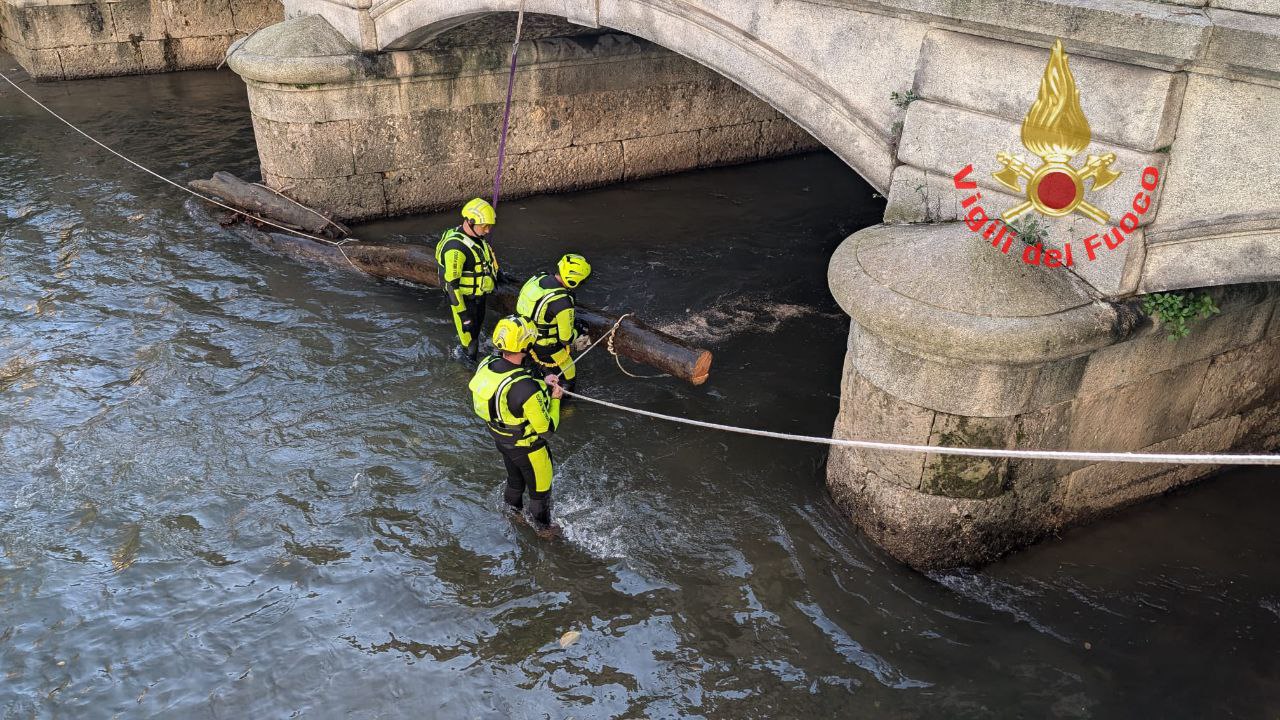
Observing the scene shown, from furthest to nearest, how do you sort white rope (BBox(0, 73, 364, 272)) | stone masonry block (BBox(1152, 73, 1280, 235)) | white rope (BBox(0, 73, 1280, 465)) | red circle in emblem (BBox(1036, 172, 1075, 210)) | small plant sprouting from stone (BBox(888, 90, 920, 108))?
white rope (BBox(0, 73, 364, 272)) < small plant sprouting from stone (BBox(888, 90, 920, 108)) < red circle in emblem (BBox(1036, 172, 1075, 210)) < stone masonry block (BBox(1152, 73, 1280, 235)) < white rope (BBox(0, 73, 1280, 465))

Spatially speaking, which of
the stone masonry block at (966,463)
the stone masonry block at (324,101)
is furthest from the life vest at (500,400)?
the stone masonry block at (324,101)

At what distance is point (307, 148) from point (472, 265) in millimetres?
3857

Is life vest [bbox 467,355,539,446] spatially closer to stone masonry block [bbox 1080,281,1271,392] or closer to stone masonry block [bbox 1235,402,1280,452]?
stone masonry block [bbox 1080,281,1271,392]

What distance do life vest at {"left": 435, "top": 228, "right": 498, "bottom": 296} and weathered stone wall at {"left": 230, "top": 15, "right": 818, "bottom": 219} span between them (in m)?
3.46

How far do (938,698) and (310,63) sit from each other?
851 cm

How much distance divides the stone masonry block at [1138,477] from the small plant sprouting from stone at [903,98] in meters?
2.51

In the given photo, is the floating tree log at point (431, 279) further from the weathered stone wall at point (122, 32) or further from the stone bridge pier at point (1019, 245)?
the weathered stone wall at point (122, 32)

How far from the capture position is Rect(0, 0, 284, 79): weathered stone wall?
15.6 m

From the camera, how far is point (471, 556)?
6301 millimetres

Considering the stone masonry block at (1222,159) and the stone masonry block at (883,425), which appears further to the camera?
the stone masonry block at (883,425)

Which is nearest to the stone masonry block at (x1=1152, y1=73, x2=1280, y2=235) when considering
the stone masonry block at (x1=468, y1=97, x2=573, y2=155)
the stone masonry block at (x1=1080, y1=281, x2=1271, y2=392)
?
the stone masonry block at (x1=1080, y1=281, x2=1271, y2=392)

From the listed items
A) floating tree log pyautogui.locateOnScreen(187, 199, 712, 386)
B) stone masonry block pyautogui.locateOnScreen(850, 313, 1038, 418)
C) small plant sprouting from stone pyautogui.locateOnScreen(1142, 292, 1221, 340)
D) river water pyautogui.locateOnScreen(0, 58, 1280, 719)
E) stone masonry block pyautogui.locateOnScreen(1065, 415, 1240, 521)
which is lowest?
river water pyautogui.locateOnScreen(0, 58, 1280, 719)

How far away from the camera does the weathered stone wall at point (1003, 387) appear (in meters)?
5.23

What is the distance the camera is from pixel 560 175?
484 inches
